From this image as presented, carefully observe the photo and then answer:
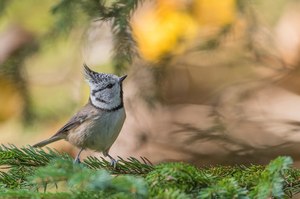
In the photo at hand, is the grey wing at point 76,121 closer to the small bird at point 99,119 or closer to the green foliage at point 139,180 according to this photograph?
the small bird at point 99,119

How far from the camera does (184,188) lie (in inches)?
78.0

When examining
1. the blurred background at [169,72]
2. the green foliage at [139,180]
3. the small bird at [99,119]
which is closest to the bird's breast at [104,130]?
the small bird at [99,119]

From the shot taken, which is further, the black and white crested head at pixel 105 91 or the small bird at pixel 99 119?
the black and white crested head at pixel 105 91

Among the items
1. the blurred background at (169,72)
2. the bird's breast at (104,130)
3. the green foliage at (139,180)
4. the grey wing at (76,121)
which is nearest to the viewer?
the green foliage at (139,180)

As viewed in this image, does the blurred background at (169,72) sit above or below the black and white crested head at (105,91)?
above

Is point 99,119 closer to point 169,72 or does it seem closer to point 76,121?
point 76,121

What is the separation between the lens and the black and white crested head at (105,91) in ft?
11.1

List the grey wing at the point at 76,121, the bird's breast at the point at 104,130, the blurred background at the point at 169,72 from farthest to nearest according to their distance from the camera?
the blurred background at the point at 169,72
the grey wing at the point at 76,121
the bird's breast at the point at 104,130

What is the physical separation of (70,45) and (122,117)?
1.50 meters

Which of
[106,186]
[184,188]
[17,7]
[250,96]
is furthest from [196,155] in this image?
[106,186]

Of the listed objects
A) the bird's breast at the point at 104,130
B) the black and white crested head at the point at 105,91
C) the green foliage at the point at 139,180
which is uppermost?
the black and white crested head at the point at 105,91

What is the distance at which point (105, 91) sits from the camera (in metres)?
3.42

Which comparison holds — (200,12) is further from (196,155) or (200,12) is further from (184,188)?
(184,188)

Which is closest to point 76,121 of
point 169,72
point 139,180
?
point 169,72
